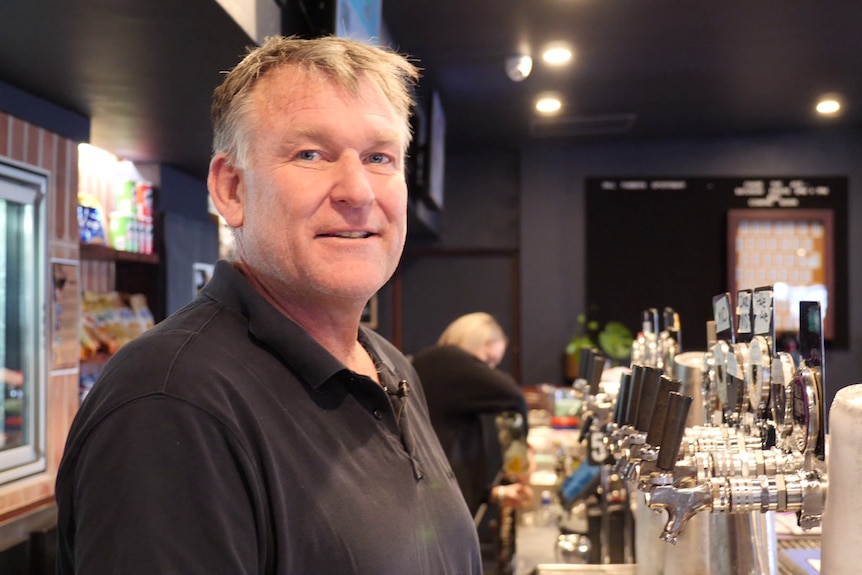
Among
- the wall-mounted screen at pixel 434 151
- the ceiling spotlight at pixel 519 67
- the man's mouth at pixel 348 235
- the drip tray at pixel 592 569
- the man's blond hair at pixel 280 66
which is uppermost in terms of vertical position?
the ceiling spotlight at pixel 519 67

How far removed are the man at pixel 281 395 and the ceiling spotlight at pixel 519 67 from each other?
3465 millimetres

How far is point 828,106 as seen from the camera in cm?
579

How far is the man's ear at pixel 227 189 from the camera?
41.6 inches

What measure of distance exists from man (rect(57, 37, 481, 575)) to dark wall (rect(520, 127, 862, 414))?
5763 millimetres

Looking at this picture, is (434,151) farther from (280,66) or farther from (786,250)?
(280,66)

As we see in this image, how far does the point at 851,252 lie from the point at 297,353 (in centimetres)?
662

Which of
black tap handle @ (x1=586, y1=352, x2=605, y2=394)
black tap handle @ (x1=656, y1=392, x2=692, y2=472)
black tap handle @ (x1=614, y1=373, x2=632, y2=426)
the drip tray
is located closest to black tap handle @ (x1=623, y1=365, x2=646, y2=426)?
black tap handle @ (x1=614, y1=373, x2=632, y2=426)

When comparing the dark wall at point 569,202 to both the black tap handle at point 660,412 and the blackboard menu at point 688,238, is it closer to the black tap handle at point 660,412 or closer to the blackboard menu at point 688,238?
the blackboard menu at point 688,238

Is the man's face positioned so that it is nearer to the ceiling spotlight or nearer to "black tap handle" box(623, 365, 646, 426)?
"black tap handle" box(623, 365, 646, 426)

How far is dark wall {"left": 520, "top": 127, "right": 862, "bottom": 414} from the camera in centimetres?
669

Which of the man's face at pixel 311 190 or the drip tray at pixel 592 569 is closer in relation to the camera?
the man's face at pixel 311 190

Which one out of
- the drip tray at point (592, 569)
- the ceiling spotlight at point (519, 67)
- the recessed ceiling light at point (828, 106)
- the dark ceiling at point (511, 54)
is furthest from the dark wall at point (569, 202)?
the drip tray at point (592, 569)

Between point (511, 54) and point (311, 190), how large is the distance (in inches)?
146

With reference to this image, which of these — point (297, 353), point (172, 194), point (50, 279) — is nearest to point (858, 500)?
point (297, 353)
